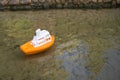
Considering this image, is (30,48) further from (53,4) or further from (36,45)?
(53,4)

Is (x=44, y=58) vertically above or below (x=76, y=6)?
below

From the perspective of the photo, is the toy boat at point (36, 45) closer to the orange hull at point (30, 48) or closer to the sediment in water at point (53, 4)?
the orange hull at point (30, 48)

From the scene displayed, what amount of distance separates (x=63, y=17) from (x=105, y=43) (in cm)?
260

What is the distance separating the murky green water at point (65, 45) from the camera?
235 inches

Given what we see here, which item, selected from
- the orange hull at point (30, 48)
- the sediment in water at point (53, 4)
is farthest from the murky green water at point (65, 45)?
the sediment in water at point (53, 4)

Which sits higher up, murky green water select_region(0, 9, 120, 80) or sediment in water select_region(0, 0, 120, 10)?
sediment in water select_region(0, 0, 120, 10)

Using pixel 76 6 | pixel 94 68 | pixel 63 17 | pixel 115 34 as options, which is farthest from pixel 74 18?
pixel 94 68

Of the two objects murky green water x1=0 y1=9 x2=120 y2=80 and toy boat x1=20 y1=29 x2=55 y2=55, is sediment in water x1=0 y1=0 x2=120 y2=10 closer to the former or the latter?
murky green water x1=0 y1=9 x2=120 y2=80

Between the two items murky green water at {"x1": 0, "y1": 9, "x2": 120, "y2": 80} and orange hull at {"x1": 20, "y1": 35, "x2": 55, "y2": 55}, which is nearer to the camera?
murky green water at {"x1": 0, "y1": 9, "x2": 120, "y2": 80}

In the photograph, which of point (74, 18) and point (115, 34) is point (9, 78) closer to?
point (115, 34)

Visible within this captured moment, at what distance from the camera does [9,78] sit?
5797 millimetres

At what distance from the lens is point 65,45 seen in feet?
23.7

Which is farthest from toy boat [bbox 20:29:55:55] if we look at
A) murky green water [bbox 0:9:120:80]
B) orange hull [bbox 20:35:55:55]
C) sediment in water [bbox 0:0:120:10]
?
sediment in water [bbox 0:0:120:10]

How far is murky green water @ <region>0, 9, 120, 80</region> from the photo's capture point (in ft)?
19.6
